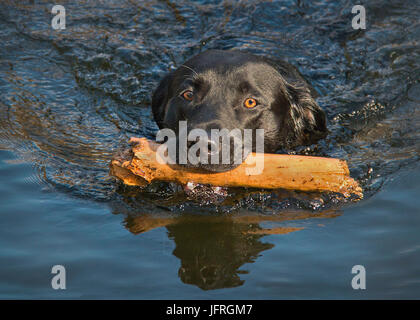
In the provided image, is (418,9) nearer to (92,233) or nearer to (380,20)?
(380,20)

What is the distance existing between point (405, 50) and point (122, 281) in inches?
190

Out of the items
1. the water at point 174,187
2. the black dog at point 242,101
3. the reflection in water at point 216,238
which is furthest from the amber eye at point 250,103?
the reflection in water at point 216,238

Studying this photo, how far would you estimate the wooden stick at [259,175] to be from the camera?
3.68 meters

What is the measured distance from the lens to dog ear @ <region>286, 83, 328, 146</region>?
16.8ft

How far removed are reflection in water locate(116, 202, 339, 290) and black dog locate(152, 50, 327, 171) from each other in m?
0.41

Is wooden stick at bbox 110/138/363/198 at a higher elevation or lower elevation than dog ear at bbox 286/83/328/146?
lower

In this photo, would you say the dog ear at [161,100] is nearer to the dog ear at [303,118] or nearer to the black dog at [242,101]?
the black dog at [242,101]

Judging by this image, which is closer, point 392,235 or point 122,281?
point 122,281

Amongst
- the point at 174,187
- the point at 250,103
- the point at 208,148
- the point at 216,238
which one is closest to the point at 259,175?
the point at 208,148

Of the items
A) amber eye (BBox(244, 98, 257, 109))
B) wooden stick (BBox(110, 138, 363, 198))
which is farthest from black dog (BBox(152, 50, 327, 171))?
wooden stick (BBox(110, 138, 363, 198))

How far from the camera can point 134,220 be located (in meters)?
3.97

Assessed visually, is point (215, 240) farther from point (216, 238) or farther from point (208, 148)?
point (208, 148)

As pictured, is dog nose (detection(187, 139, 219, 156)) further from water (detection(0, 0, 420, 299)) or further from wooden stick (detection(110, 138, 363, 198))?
water (detection(0, 0, 420, 299))
